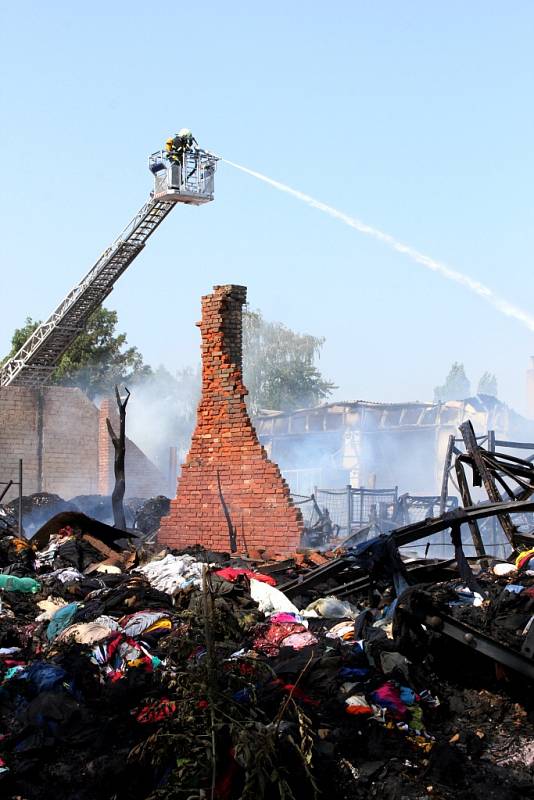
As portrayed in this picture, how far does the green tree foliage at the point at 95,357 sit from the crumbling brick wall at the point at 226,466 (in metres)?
22.8

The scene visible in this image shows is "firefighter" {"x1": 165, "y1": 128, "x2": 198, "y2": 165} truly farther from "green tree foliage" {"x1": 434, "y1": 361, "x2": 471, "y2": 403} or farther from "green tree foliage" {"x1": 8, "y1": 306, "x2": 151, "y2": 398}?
"green tree foliage" {"x1": 434, "y1": 361, "x2": 471, "y2": 403}

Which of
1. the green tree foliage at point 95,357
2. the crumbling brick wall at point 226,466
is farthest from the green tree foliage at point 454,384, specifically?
the crumbling brick wall at point 226,466

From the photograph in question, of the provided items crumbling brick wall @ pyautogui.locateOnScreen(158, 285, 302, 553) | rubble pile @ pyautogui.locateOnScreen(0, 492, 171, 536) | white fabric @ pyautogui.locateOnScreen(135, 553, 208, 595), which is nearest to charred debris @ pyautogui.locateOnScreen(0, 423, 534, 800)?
white fabric @ pyautogui.locateOnScreen(135, 553, 208, 595)

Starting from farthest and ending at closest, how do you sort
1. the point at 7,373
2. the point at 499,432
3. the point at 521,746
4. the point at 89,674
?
the point at 499,432 < the point at 7,373 < the point at 89,674 < the point at 521,746

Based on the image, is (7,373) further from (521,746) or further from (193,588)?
(521,746)

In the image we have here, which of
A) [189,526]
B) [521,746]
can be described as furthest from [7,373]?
[521,746]

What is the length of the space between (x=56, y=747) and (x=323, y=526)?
580 inches

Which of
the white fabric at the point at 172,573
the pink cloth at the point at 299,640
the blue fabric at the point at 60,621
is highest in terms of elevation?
the pink cloth at the point at 299,640

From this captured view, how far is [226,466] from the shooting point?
15.0 metres

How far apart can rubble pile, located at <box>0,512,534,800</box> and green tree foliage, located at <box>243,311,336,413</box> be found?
4677 cm

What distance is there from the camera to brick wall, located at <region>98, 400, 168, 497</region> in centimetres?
3016

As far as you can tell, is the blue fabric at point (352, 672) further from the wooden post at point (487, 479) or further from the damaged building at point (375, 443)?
the damaged building at point (375, 443)

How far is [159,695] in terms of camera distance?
6438 mm

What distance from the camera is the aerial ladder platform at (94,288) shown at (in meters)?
27.3
